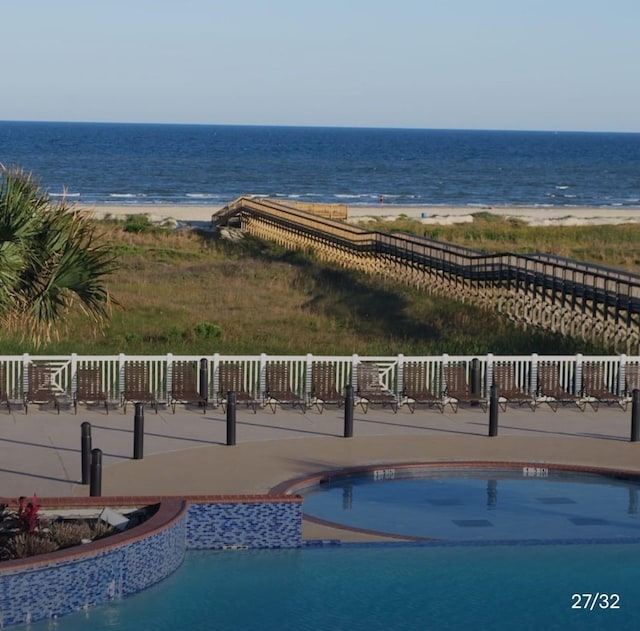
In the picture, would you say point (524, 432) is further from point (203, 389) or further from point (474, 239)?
point (474, 239)

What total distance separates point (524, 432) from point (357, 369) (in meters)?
3.08

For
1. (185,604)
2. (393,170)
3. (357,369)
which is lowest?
(185,604)

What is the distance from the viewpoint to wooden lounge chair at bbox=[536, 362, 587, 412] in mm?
21562

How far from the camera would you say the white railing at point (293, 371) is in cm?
2084

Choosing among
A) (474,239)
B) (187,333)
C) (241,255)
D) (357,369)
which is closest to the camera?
(357,369)

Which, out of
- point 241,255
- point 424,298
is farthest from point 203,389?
point 241,255

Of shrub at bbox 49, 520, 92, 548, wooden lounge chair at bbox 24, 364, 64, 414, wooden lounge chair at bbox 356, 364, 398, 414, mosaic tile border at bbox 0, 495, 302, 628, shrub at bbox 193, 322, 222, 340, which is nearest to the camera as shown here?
mosaic tile border at bbox 0, 495, 302, 628

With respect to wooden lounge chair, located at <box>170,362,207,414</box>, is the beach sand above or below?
above

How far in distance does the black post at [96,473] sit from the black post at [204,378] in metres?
6.03

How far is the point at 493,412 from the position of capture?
757 inches

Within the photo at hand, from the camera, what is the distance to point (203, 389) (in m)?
21.0

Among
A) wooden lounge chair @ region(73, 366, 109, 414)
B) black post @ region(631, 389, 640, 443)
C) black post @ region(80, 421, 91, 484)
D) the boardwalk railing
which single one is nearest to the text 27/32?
black post @ region(80, 421, 91, 484)

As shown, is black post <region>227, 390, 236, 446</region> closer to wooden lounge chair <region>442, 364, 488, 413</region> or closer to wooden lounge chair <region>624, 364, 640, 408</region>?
wooden lounge chair <region>442, 364, 488, 413</region>

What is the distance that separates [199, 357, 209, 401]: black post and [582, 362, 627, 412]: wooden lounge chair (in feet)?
20.5
